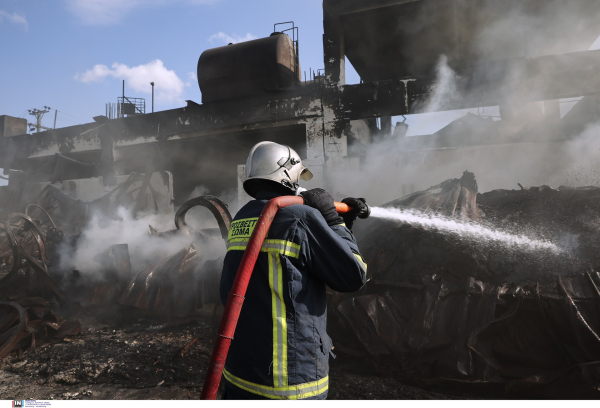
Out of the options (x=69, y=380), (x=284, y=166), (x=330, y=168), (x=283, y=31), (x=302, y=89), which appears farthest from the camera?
Result: (x=283, y=31)

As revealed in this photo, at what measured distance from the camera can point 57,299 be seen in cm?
559

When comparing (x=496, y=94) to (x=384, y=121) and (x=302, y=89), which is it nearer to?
(x=302, y=89)

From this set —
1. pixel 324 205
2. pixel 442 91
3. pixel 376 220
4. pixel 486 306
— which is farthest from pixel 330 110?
pixel 324 205

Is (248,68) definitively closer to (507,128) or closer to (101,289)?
(101,289)

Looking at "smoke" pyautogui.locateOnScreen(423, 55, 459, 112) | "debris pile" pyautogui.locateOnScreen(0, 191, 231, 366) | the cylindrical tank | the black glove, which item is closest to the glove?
the black glove

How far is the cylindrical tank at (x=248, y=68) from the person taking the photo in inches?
399

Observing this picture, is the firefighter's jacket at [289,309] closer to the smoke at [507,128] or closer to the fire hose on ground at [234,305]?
the fire hose on ground at [234,305]

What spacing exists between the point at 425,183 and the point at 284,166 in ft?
23.8

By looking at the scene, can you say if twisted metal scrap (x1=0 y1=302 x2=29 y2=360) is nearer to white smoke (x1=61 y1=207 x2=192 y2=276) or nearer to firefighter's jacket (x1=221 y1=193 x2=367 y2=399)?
white smoke (x1=61 y1=207 x2=192 y2=276)

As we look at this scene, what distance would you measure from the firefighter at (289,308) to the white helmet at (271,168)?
276 millimetres

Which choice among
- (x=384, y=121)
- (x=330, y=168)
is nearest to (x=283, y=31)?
(x=384, y=121)

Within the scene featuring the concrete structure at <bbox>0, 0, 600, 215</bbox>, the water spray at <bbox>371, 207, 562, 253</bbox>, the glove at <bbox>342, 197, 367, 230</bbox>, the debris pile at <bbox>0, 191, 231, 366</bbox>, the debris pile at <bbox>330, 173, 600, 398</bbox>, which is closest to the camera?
the glove at <bbox>342, 197, 367, 230</bbox>

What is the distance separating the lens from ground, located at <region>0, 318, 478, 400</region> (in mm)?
3217

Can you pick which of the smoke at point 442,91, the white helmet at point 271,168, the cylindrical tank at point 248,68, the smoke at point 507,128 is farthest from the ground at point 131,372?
the cylindrical tank at point 248,68
